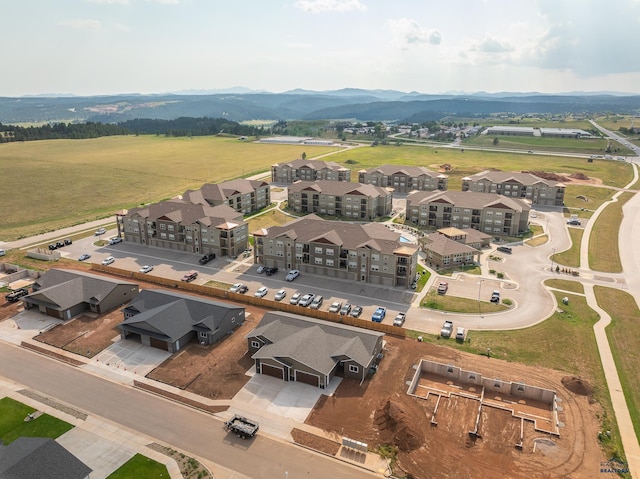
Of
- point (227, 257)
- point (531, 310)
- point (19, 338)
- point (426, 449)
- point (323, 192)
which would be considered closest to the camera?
point (426, 449)

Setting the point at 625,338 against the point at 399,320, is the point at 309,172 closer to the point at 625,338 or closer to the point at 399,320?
the point at 399,320

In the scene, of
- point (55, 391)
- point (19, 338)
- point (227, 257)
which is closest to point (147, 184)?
point (227, 257)

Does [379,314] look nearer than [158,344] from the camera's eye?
No

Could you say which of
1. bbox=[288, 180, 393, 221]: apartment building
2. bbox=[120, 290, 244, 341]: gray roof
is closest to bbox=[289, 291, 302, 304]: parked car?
bbox=[120, 290, 244, 341]: gray roof

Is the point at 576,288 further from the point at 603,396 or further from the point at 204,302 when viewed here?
the point at 204,302

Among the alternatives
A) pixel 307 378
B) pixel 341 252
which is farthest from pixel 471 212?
pixel 307 378

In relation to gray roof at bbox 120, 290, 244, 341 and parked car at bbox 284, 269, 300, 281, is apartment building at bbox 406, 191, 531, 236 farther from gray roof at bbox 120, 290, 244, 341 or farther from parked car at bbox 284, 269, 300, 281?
gray roof at bbox 120, 290, 244, 341
